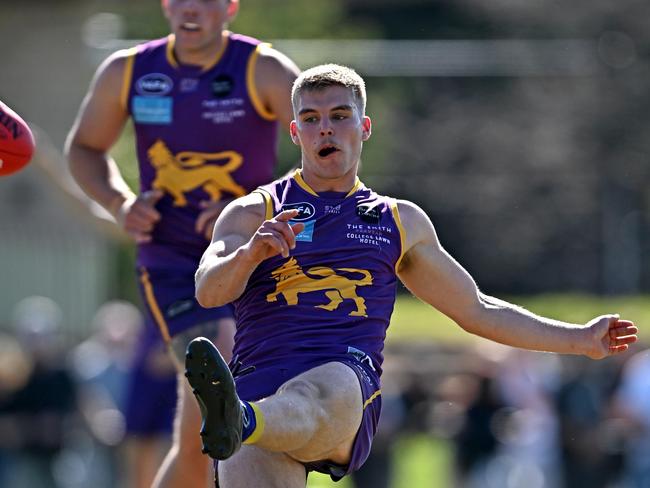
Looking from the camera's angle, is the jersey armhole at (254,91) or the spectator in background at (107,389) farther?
the spectator in background at (107,389)

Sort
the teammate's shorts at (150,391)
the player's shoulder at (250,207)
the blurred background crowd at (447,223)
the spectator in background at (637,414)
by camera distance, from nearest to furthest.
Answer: the player's shoulder at (250,207) < the teammate's shorts at (150,391) < the spectator in background at (637,414) < the blurred background crowd at (447,223)

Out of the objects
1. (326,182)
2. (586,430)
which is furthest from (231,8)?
(586,430)

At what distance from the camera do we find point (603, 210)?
1170 inches

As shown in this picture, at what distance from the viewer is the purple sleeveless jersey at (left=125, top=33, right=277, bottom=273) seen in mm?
7430

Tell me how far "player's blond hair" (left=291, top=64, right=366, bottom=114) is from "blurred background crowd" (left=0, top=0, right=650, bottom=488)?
2.97m

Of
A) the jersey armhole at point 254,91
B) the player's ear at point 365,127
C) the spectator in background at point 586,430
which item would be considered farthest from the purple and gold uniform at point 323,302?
the spectator in background at point 586,430

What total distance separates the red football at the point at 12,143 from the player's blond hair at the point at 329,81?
1.38m

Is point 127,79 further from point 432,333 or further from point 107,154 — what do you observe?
point 432,333

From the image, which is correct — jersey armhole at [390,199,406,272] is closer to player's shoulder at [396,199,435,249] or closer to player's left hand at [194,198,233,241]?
player's shoulder at [396,199,435,249]

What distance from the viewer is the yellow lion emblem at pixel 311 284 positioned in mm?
5941

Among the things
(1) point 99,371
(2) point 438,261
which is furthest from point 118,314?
(2) point 438,261

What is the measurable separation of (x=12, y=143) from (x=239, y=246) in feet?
4.76

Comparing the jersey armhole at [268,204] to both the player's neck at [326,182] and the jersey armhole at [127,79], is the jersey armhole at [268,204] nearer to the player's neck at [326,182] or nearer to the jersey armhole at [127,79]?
the player's neck at [326,182]

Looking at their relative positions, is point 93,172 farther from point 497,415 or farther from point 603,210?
point 603,210
